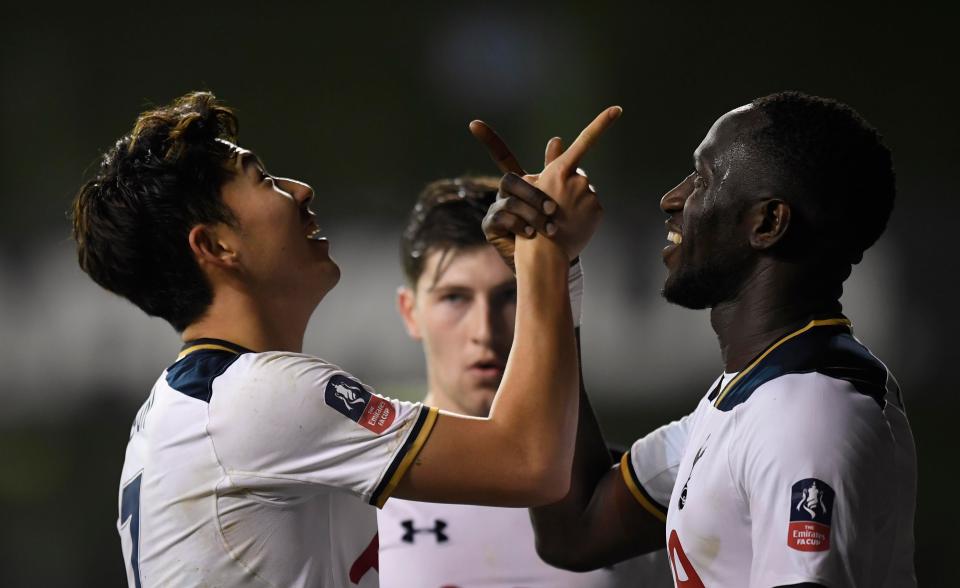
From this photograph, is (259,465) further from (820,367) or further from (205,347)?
(820,367)

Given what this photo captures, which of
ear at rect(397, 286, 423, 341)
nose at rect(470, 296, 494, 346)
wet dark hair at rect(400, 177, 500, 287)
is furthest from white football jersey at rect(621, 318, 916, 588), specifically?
ear at rect(397, 286, 423, 341)

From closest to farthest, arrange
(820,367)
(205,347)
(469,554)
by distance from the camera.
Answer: (820,367)
(205,347)
(469,554)

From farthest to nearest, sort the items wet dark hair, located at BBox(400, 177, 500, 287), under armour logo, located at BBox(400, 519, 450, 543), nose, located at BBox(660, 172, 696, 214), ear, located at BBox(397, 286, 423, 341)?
ear, located at BBox(397, 286, 423, 341) < wet dark hair, located at BBox(400, 177, 500, 287) < under armour logo, located at BBox(400, 519, 450, 543) < nose, located at BBox(660, 172, 696, 214)

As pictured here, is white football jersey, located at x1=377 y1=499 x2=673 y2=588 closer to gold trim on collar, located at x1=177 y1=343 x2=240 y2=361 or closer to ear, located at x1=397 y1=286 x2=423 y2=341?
ear, located at x1=397 y1=286 x2=423 y2=341

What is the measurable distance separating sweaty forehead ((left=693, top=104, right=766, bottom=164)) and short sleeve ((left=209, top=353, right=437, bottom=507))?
558mm

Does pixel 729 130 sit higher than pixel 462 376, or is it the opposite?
pixel 729 130

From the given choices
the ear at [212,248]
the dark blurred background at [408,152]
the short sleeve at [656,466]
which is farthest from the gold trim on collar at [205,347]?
the dark blurred background at [408,152]

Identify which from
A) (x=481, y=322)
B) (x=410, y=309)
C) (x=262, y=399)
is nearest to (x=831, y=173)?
(x=262, y=399)

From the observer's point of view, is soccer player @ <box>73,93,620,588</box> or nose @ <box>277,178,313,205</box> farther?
nose @ <box>277,178,313,205</box>

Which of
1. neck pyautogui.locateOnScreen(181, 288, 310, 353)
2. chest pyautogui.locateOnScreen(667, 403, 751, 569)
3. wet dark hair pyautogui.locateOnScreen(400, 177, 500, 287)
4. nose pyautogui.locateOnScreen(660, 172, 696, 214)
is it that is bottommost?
chest pyautogui.locateOnScreen(667, 403, 751, 569)

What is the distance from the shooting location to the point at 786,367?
137 cm

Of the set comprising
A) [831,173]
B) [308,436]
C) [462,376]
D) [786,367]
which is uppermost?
[831,173]

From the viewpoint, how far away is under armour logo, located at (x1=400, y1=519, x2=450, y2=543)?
2.26 m

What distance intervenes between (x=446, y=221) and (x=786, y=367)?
1.32 metres
